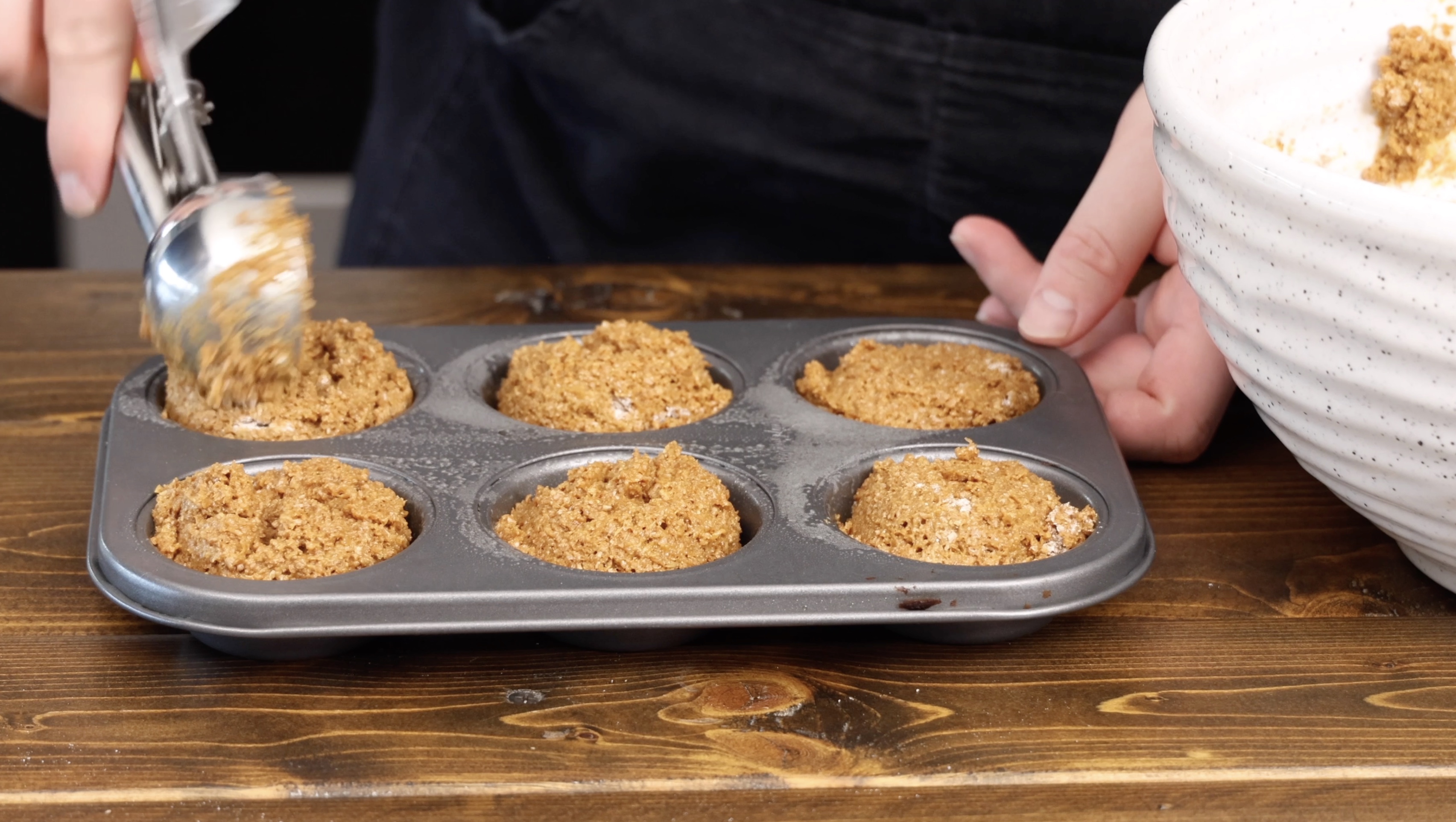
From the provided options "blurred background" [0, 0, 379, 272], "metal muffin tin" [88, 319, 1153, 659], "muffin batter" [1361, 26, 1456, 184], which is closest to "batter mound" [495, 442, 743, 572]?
"metal muffin tin" [88, 319, 1153, 659]

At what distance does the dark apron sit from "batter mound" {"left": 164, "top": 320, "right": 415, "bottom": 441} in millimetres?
658

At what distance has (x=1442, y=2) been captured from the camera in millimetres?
1087

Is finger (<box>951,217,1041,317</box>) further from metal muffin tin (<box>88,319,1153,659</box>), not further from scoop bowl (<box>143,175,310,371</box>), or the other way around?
scoop bowl (<box>143,175,310,371</box>)

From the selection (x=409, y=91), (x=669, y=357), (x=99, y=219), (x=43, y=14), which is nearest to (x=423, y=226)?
(x=409, y=91)

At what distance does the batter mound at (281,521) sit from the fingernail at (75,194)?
0.36 meters

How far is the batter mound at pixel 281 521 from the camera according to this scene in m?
0.97

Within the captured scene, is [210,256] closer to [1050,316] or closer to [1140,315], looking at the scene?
[1050,316]

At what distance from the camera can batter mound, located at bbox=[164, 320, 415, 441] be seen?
1.19m

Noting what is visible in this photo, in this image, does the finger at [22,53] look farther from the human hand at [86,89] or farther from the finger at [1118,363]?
the finger at [1118,363]

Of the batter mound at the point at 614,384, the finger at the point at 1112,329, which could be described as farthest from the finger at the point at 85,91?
the finger at the point at 1112,329

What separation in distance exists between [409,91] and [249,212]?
92cm

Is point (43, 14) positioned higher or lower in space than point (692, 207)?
higher

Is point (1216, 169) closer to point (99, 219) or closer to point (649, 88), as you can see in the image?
point (649, 88)

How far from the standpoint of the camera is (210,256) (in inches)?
45.8
